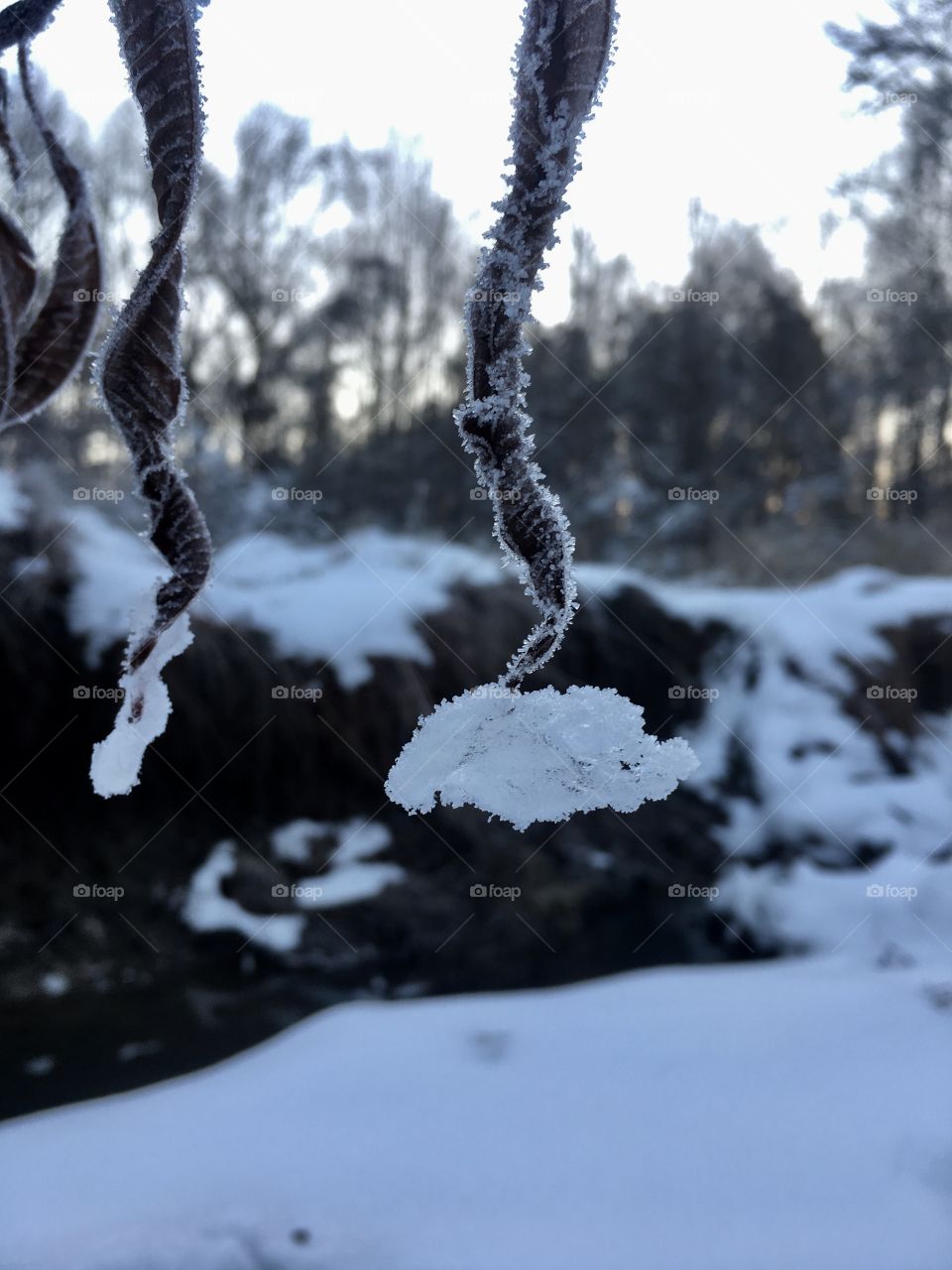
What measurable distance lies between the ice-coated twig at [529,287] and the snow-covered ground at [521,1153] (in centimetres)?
118

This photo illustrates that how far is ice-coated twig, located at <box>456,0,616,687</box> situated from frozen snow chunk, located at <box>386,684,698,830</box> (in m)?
0.02

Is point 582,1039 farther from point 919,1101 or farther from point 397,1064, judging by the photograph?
point 919,1101

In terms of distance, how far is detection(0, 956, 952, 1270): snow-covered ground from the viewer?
1271 millimetres

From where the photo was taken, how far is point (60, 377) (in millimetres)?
626

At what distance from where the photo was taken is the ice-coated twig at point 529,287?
36 centimetres
